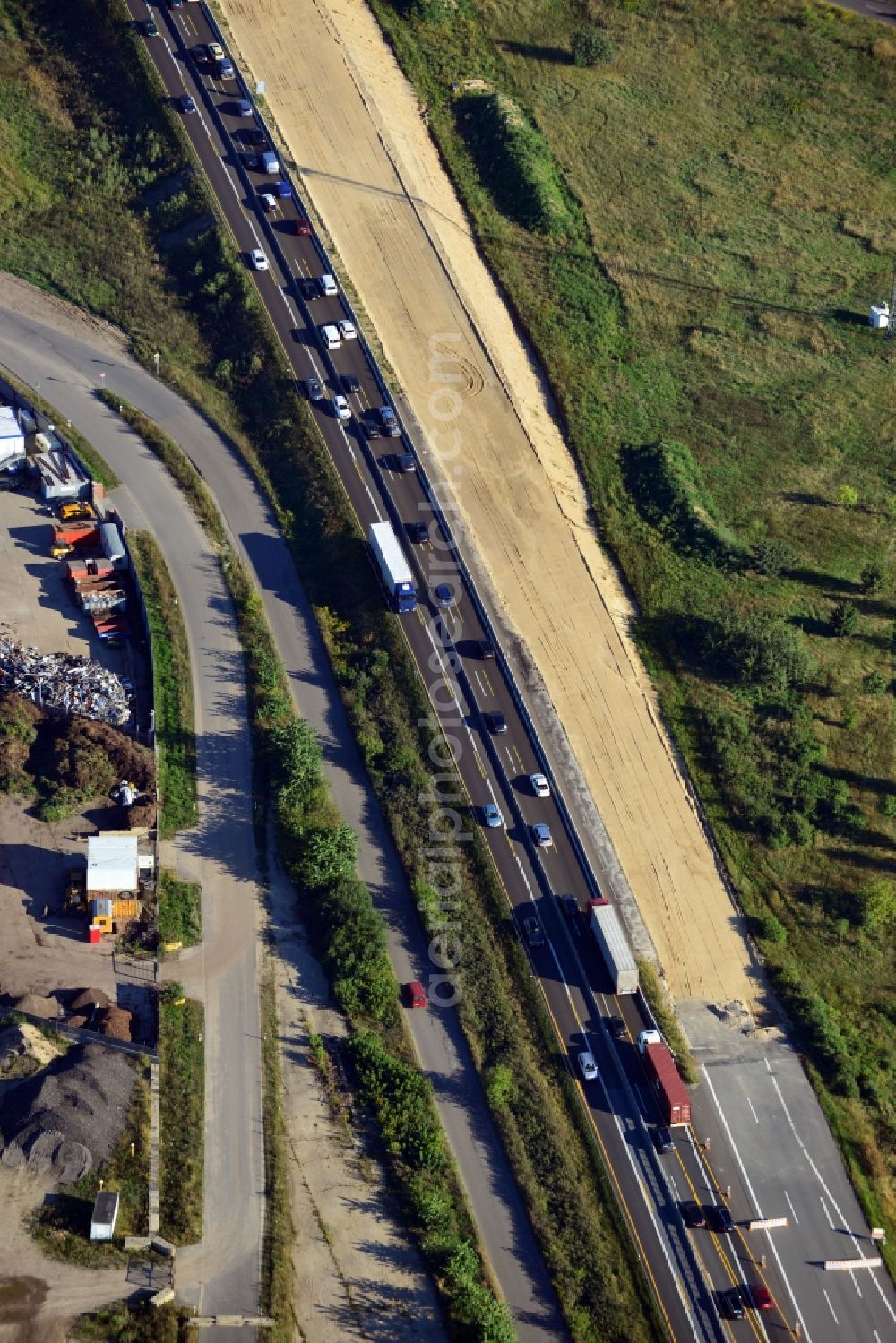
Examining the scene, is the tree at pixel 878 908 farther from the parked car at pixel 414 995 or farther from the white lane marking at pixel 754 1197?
the parked car at pixel 414 995

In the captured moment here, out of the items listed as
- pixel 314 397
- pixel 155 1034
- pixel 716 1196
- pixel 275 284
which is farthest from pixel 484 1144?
pixel 275 284

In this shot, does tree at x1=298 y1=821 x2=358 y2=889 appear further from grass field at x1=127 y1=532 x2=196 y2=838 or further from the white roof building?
the white roof building

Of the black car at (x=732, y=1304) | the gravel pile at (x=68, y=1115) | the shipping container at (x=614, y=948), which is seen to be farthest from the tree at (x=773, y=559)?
the gravel pile at (x=68, y=1115)

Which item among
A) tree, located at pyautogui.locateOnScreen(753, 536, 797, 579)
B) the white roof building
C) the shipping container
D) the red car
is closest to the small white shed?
the white roof building

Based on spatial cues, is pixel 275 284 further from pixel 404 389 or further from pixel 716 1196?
pixel 716 1196

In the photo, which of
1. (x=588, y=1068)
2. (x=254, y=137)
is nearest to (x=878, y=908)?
(x=588, y=1068)

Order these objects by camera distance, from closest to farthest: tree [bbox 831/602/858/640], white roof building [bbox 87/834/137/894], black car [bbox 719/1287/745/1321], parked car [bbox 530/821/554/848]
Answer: black car [bbox 719/1287/745/1321] → white roof building [bbox 87/834/137/894] → parked car [bbox 530/821/554/848] → tree [bbox 831/602/858/640]
